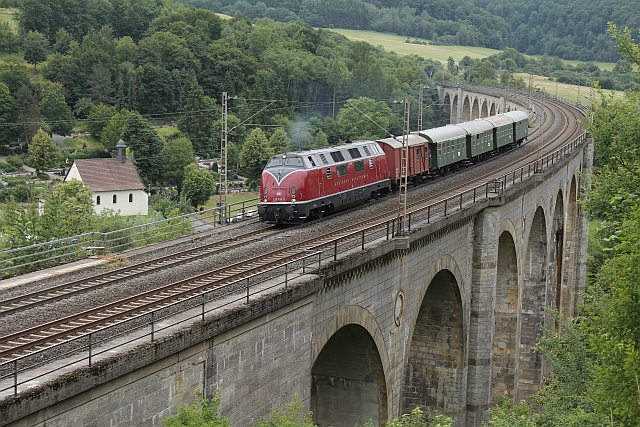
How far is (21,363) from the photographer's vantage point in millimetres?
16594

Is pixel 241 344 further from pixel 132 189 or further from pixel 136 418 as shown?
pixel 132 189

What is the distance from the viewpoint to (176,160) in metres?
110

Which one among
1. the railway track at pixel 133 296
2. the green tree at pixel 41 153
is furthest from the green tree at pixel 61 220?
the green tree at pixel 41 153

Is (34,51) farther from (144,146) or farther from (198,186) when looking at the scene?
(198,186)

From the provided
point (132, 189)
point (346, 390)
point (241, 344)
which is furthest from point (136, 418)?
point (132, 189)

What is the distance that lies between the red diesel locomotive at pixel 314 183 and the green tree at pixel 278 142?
72054 millimetres

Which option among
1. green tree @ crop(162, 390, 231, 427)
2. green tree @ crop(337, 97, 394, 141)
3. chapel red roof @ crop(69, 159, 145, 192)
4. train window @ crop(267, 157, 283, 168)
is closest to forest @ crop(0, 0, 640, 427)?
green tree @ crop(337, 97, 394, 141)

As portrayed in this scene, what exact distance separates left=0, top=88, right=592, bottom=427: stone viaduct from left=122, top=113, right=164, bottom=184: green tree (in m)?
63.7

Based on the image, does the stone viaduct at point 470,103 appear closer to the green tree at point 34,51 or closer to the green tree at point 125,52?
the green tree at point 125,52

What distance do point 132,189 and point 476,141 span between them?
43.8 m

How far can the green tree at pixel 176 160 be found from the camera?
110188 millimetres

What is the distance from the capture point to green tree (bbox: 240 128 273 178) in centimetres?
11093

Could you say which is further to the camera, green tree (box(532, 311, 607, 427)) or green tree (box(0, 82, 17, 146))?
green tree (box(0, 82, 17, 146))

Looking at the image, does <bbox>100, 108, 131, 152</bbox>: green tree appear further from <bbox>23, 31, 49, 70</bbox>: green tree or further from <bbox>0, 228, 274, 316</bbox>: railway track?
<bbox>0, 228, 274, 316</bbox>: railway track
